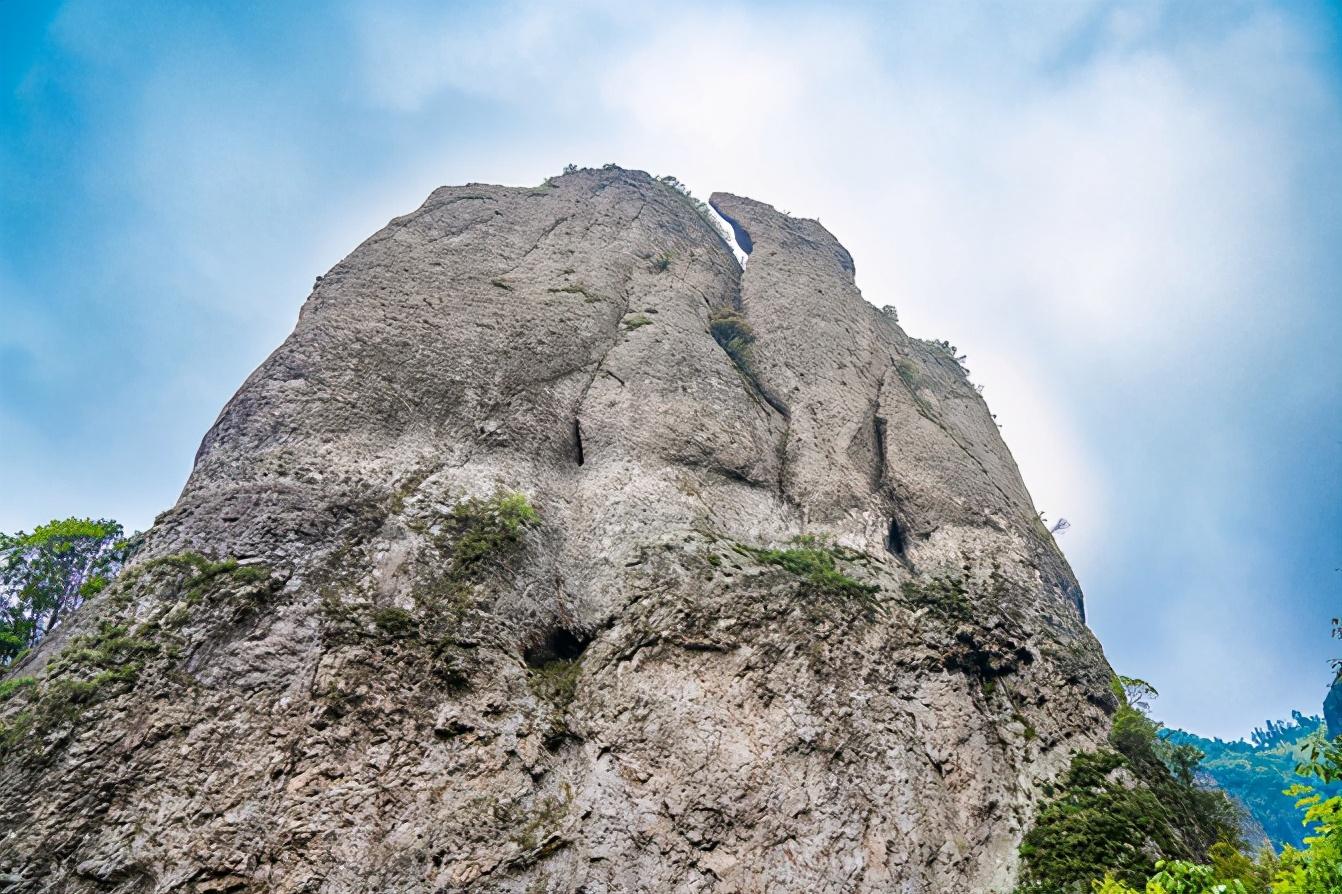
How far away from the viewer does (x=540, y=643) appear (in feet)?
44.4

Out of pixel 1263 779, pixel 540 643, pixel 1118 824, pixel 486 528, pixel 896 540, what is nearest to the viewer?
pixel 1118 824

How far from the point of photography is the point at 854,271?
35.0 metres

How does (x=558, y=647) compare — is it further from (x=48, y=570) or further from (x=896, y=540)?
Result: (x=48, y=570)

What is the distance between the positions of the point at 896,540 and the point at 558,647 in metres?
9.95

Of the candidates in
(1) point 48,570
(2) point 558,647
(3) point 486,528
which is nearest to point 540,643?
(2) point 558,647

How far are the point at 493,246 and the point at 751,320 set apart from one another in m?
9.61

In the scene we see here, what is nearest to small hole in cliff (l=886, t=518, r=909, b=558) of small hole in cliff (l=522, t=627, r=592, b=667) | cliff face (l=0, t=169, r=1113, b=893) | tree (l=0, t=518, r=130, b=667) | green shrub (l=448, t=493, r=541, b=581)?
cliff face (l=0, t=169, r=1113, b=893)

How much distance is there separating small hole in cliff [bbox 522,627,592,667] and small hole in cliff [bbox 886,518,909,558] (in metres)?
8.80

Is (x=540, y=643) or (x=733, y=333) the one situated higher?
(x=733, y=333)

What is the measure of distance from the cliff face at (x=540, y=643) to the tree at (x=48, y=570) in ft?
44.5

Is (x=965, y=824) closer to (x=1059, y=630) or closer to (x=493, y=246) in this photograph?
(x=1059, y=630)

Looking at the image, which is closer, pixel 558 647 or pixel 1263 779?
pixel 558 647

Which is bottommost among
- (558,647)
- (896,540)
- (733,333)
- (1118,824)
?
(1118,824)

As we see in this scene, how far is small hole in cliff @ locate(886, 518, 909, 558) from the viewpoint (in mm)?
18781
